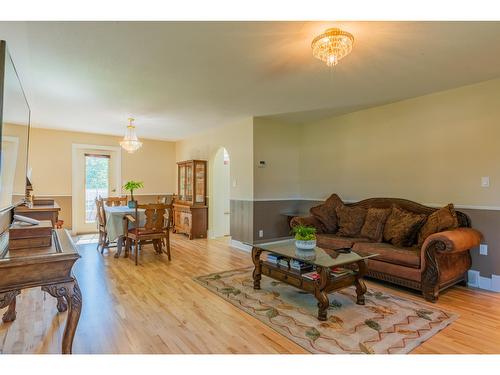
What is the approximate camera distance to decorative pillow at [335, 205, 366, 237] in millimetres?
3971

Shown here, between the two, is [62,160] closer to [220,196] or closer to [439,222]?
[220,196]

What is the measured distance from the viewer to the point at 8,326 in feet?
7.40

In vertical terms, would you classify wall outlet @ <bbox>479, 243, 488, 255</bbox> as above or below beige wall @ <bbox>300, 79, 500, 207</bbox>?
below

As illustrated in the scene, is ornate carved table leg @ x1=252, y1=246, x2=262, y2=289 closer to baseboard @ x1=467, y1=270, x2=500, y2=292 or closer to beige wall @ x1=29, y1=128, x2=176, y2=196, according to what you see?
baseboard @ x1=467, y1=270, x2=500, y2=292

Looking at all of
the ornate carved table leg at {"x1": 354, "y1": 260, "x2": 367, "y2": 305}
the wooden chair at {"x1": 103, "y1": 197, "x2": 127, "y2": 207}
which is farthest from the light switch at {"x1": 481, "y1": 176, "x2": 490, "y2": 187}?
the wooden chair at {"x1": 103, "y1": 197, "x2": 127, "y2": 207}

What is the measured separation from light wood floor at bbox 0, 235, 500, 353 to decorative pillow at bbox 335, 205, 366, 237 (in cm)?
102

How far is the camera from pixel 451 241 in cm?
269

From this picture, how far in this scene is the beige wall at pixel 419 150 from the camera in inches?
129

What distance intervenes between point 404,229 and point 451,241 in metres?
0.69
